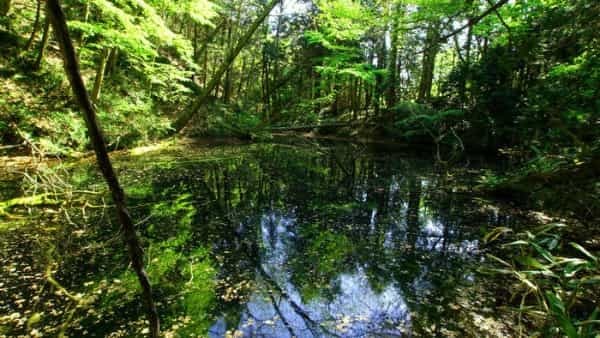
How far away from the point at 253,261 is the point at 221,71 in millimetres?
10157

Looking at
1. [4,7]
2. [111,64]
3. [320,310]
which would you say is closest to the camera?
[320,310]

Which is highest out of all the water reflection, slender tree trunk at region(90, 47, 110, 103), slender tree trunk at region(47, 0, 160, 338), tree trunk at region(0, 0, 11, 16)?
tree trunk at region(0, 0, 11, 16)

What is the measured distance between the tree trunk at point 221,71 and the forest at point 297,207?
123 millimetres

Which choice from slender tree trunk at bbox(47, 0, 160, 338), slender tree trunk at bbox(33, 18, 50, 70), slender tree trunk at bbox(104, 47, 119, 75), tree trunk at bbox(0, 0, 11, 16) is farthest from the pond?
tree trunk at bbox(0, 0, 11, 16)

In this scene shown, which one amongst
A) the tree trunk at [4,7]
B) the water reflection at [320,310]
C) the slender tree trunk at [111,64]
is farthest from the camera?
the slender tree trunk at [111,64]

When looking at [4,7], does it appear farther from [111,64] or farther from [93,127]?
[93,127]

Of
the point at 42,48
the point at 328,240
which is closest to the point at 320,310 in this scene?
the point at 328,240

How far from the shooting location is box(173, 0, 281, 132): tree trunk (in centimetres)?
1198

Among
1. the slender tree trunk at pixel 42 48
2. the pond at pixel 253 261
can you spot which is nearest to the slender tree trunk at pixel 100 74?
the slender tree trunk at pixel 42 48

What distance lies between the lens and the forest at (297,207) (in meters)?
2.61

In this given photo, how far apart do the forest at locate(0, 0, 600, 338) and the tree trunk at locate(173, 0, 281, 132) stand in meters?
0.12

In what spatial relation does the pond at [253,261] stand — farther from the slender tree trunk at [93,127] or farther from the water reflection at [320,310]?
the slender tree trunk at [93,127]

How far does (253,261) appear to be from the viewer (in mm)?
4207

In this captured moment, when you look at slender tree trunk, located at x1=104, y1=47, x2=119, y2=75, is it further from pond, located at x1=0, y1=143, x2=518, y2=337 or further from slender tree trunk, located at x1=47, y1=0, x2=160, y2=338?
slender tree trunk, located at x1=47, y1=0, x2=160, y2=338
